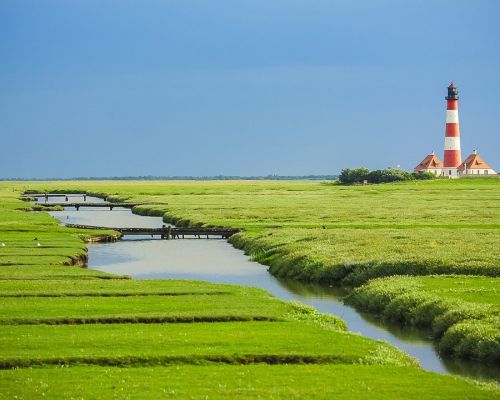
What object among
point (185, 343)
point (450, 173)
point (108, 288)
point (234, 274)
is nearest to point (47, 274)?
point (108, 288)

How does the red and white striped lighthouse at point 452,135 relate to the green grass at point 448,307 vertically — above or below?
above

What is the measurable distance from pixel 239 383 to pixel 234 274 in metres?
29.0

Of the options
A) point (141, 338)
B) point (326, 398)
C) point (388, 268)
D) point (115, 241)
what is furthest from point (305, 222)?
point (326, 398)

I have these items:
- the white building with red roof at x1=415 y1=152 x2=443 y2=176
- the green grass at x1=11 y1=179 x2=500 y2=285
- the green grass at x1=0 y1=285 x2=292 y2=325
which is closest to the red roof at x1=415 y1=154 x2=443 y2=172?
the white building with red roof at x1=415 y1=152 x2=443 y2=176

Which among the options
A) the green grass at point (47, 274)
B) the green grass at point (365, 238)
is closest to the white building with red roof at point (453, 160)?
the green grass at point (365, 238)

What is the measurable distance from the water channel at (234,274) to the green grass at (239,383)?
4.49 m

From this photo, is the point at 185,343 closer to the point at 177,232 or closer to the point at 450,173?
the point at 177,232

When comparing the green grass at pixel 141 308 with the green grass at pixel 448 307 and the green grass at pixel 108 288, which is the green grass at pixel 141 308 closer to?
the green grass at pixel 108 288

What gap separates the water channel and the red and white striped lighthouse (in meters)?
115

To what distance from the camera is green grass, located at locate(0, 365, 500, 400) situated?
66.1 ft

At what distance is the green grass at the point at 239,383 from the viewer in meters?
20.2

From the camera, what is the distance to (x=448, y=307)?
106ft

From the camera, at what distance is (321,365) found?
77.9ft

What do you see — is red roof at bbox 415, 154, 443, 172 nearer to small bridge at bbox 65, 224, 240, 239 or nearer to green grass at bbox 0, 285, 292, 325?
small bridge at bbox 65, 224, 240, 239
